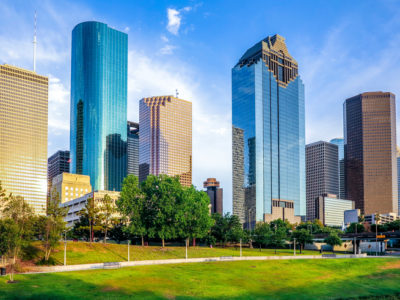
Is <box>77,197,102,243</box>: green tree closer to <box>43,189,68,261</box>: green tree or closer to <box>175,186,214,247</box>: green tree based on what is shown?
<box>43,189,68,261</box>: green tree

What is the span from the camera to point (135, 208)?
426 feet

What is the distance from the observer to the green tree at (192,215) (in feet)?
423

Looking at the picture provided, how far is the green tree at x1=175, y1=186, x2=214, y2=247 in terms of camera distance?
128875 mm

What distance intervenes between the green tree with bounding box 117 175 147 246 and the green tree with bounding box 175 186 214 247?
931 centimetres

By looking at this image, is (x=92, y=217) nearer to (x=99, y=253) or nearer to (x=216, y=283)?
(x=99, y=253)

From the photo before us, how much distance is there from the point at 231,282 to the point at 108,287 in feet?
75.5

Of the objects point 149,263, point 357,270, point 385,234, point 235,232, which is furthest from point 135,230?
point 385,234

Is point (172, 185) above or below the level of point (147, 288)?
above

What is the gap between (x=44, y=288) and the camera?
216 ft

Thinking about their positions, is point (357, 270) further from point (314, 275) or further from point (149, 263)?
point (149, 263)

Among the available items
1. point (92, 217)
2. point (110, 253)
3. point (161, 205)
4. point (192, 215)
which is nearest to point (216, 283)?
point (110, 253)

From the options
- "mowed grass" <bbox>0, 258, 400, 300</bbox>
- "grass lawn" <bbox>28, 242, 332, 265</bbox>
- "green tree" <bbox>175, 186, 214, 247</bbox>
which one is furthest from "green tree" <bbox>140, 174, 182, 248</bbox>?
"mowed grass" <bbox>0, 258, 400, 300</bbox>

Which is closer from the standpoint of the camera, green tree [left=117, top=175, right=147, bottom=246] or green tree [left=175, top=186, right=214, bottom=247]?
green tree [left=117, top=175, right=147, bottom=246]

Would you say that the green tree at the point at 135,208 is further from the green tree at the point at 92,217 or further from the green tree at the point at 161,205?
the green tree at the point at 92,217
